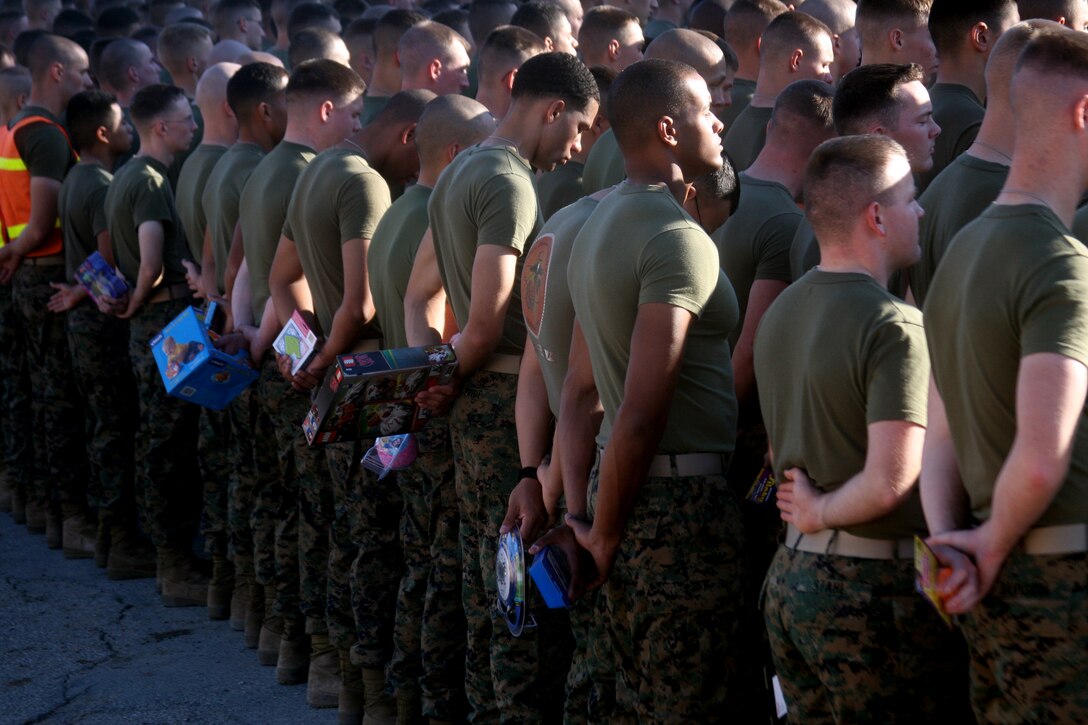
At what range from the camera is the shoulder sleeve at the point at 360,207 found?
19.3 ft

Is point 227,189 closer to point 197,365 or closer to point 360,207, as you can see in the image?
point 197,365

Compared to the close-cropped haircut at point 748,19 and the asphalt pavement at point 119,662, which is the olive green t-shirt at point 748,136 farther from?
the asphalt pavement at point 119,662

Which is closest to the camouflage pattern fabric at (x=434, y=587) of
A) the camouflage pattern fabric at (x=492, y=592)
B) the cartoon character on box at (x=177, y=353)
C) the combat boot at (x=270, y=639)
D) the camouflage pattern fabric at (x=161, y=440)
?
the camouflage pattern fabric at (x=492, y=592)

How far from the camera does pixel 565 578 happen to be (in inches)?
163

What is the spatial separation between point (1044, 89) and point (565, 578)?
1876 mm

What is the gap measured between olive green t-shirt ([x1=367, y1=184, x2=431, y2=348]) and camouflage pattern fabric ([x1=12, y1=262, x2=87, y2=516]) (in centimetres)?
385

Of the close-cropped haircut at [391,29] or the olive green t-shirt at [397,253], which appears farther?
the close-cropped haircut at [391,29]

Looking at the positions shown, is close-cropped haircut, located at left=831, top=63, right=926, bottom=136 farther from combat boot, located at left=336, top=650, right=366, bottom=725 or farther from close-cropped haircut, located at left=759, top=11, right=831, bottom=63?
combat boot, located at left=336, top=650, right=366, bottom=725

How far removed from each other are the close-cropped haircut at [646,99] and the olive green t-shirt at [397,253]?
150 centimetres

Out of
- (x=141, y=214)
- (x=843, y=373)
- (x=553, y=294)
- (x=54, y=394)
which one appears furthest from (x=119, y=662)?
(x=843, y=373)

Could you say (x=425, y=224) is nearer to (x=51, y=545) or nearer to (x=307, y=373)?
(x=307, y=373)

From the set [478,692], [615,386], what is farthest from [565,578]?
[478,692]

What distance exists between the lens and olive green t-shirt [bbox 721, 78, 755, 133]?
22.9ft

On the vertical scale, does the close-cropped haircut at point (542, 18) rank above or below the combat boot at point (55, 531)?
above
